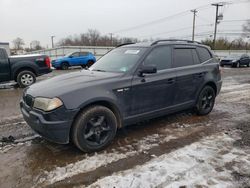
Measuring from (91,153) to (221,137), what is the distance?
2444mm

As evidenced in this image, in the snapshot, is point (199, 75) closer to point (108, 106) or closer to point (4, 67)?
point (108, 106)

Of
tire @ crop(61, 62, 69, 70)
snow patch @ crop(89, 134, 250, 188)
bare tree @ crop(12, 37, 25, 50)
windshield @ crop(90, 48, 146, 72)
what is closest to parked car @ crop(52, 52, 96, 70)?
tire @ crop(61, 62, 69, 70)

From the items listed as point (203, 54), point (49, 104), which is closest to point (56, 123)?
point (49, 104)

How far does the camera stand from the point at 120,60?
439cm

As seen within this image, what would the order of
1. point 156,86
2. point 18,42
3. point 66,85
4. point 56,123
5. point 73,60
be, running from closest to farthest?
point 56,123, point 66,85, point 156,86, point 73,60, point 18,42

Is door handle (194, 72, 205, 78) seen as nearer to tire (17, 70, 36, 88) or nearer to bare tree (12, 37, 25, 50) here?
tire (17, 70, 36, 88)

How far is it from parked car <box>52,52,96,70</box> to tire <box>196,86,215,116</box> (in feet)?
50.4

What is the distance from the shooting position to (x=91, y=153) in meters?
3.54

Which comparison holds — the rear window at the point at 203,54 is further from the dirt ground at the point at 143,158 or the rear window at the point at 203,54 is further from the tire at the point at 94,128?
the tire at the point at 94,128

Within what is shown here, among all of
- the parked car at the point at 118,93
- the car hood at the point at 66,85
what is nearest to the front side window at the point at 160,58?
the parked car at the point at 118,93

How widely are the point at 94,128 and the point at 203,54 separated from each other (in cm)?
340

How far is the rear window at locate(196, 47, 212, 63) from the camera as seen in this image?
5.32 meters

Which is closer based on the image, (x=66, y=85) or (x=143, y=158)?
(x=143, y=158)

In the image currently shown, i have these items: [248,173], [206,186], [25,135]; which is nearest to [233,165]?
[248,173]
